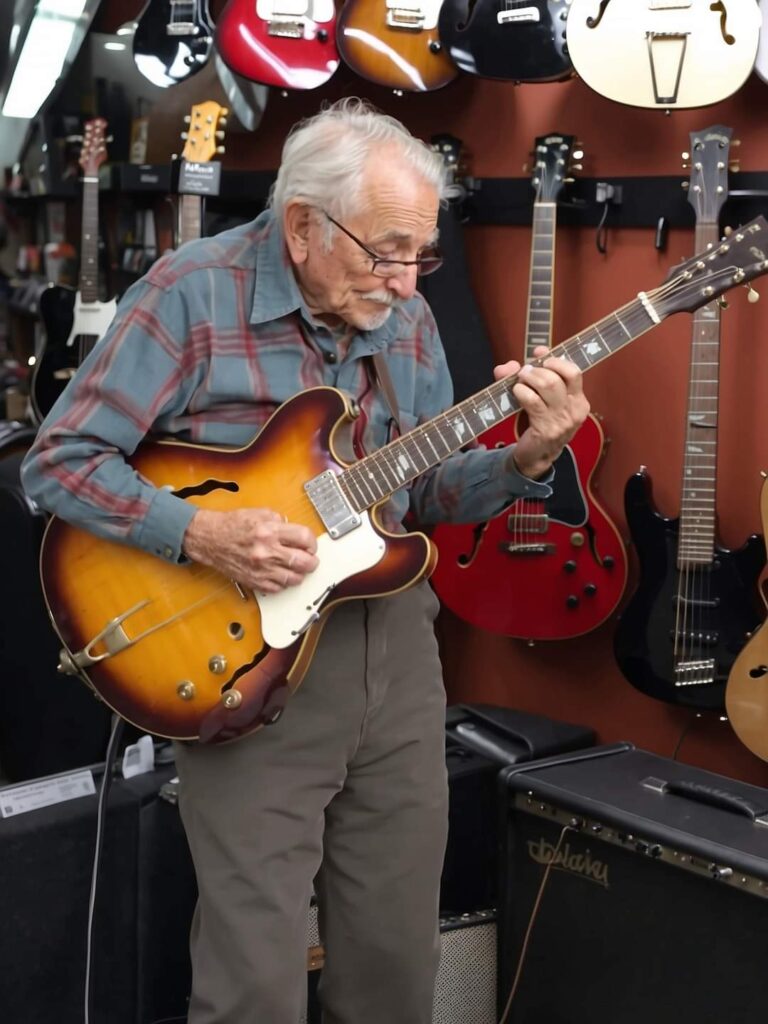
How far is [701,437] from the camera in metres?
2.65

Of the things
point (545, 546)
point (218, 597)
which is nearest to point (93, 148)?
point (545, 546)

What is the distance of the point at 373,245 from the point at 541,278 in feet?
3.69

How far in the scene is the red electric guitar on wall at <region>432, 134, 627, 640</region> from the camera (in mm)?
2877

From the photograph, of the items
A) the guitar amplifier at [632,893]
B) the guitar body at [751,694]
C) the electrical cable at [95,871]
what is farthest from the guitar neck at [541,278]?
the electrical cable at [95,871]

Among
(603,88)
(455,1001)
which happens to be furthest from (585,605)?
(603,88)

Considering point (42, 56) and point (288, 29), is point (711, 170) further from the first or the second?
point (42, 56)

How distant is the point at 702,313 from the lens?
261 centimetres

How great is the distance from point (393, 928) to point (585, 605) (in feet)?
3.63

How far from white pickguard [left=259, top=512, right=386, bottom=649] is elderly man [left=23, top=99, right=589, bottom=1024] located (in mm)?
27

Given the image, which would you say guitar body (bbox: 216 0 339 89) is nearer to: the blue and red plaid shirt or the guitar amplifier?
the blue and red plaid shirt

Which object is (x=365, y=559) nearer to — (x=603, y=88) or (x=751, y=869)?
(x=751, y=869)

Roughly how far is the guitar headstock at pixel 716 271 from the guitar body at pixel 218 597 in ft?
1.65

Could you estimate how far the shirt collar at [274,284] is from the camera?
184 cm

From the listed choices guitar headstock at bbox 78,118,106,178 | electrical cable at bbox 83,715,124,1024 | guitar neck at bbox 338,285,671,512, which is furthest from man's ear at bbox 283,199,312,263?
guitar headstock at bbox 78,118,106,178
